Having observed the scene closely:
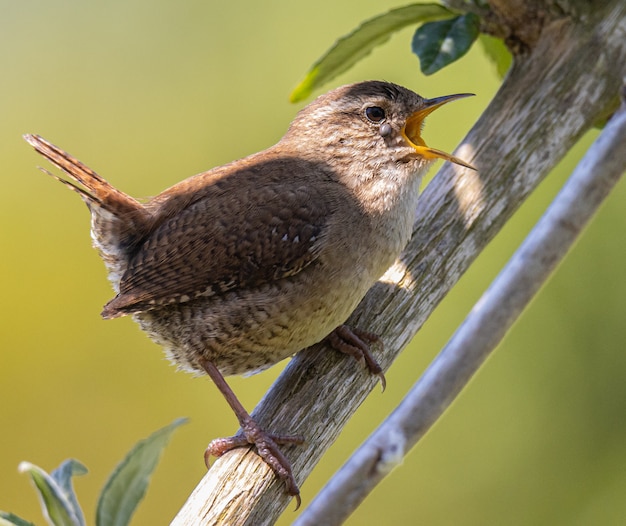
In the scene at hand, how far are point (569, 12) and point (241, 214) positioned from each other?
3.03 ft

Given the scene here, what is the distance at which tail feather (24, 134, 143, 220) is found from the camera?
2234mm

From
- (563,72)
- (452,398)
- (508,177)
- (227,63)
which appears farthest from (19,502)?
(452,398)

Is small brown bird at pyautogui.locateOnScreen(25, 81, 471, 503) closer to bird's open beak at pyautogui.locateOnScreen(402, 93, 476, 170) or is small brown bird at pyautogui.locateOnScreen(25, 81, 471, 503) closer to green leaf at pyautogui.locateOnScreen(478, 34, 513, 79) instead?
bird's open beak at pyautogui.locateOnScreen(402, 93, 476, 170)

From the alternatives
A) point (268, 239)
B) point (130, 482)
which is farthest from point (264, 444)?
point (268, 239)

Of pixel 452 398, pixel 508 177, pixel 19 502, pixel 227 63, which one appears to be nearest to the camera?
pixel 452 398

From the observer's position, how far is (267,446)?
168 cm

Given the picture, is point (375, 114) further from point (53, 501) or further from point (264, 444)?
point (53, 501)

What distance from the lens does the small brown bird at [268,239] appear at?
2.00 metres

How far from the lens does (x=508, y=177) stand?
1977 mm

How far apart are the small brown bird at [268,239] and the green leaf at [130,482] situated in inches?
10.6

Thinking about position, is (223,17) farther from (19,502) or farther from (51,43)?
(19,502)

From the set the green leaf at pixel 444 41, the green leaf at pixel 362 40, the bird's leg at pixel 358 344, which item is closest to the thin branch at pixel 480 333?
the bird's leg at pixel 358 344

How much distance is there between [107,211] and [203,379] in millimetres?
1281

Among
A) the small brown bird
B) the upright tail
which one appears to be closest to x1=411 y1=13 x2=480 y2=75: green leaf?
the small brown bird
